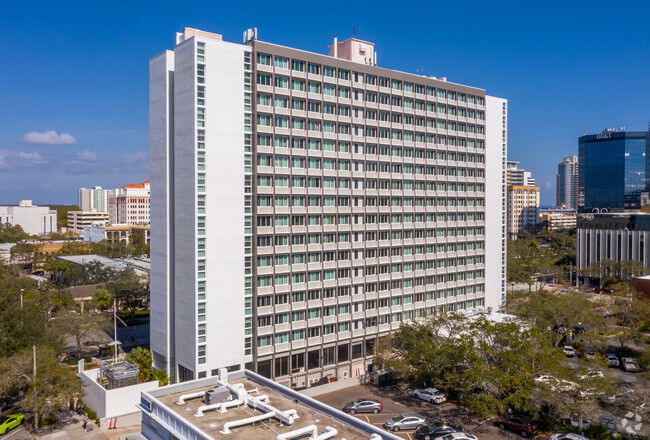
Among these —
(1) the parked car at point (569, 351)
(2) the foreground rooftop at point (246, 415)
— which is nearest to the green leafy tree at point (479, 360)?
(2) the foreground rooftop at point (246, 415)

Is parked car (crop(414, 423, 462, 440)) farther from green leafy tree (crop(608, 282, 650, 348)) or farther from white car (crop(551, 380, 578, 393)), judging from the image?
green leafy tree (crop(608, 282, 650, 348))

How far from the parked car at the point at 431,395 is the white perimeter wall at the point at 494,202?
30812mm

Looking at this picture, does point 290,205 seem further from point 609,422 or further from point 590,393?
point 609,422

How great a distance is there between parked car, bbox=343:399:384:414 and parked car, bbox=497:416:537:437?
12.3 meters

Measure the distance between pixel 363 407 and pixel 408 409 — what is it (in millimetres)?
5169

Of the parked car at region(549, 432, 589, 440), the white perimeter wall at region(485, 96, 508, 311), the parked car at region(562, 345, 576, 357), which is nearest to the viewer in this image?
the parked car at region(549, 432, 589, 440)

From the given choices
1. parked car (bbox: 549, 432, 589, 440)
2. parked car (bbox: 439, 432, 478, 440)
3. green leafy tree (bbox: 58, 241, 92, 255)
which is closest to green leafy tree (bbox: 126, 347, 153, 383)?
parked car (bbox: 439, 432, 478, 440)

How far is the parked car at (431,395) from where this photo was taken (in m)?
55.0

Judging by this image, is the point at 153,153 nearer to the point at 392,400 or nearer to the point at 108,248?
the point at 392,400

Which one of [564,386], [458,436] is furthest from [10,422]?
[564,386]

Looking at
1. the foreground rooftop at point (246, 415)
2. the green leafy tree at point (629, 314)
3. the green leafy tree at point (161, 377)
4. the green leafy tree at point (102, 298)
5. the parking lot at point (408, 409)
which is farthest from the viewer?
the green leafy tree at point (102, 298)

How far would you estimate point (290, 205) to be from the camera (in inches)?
2357

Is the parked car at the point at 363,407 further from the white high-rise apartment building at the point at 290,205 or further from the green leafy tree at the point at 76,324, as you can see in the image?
the green leafy tree at the point at 76,324

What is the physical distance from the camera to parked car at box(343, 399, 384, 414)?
171 feet
